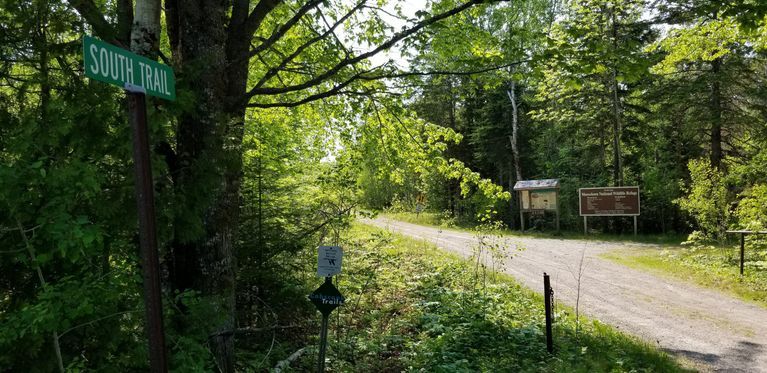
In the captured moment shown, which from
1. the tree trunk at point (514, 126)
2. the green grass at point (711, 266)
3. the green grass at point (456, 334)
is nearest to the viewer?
the green grass at point (456, 334)

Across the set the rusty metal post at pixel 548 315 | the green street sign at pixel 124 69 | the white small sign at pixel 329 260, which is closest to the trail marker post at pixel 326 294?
the white small sign at pixel 329 260

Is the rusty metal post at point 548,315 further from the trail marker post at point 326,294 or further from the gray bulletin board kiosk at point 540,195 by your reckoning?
the gray bulletin board kiosk at point 540,195

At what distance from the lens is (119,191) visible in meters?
2.52

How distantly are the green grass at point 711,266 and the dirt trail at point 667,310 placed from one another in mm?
527

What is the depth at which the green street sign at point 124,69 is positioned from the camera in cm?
163

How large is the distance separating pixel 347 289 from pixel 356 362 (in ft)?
9.08

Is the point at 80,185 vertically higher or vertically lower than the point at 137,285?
higher

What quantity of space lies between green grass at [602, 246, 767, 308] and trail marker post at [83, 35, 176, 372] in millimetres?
11108

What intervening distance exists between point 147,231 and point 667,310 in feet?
31.5

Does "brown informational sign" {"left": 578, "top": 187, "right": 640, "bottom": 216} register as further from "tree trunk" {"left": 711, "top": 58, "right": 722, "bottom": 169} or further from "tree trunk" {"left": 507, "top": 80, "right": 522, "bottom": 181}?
"tree trunk" {"left": 507, "top": 80, "right": 522, "bottom": 181}

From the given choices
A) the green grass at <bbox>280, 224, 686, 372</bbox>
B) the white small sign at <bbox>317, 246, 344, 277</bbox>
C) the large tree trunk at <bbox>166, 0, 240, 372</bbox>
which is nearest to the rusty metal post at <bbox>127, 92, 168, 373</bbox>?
the large tree trunk at <bbox>166, 0, 240, 372</bbox>

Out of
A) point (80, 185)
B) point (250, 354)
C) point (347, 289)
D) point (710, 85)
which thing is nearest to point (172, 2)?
point (80, 185)

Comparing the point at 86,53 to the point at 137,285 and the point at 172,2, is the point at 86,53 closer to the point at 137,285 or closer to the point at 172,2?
the point at 137,285

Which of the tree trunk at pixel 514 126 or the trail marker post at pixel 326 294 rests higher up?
the tree trunk at pixel 514 126
